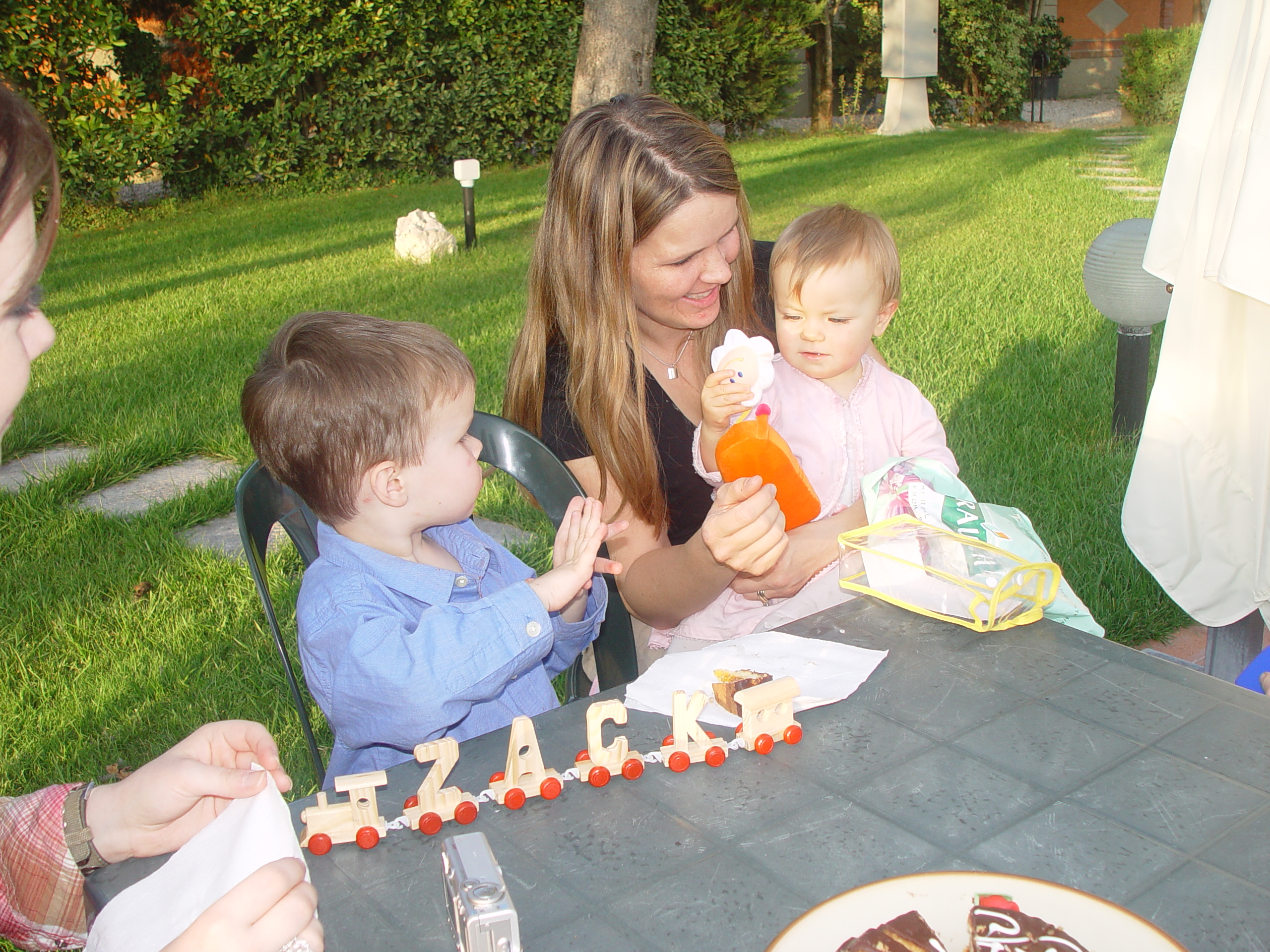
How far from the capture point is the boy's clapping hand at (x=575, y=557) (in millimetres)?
1667

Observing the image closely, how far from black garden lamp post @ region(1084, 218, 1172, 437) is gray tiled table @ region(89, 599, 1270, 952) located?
2.79m

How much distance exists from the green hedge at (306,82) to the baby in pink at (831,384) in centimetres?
1024

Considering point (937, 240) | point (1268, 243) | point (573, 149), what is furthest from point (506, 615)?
point (937, 240)

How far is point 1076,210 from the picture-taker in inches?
372

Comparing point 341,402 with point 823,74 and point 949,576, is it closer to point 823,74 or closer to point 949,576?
point 949,576

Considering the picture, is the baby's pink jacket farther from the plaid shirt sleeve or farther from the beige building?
the beige building

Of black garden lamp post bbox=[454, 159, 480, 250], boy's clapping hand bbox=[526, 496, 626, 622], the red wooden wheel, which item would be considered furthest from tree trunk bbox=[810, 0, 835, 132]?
the red wooden wheel

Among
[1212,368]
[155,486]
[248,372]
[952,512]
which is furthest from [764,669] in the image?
[248,372]

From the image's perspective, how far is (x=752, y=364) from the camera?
203cm

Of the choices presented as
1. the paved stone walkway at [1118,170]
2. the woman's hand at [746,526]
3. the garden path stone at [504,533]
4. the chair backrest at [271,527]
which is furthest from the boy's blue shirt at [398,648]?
the paved stone walkway at [1118,170]

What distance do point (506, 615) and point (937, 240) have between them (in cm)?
774

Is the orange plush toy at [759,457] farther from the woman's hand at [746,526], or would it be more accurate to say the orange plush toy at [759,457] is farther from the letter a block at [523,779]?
the letter a block at [523,779]

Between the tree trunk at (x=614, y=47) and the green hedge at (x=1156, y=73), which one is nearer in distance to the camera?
the tree trunk at (x=614, y=47)

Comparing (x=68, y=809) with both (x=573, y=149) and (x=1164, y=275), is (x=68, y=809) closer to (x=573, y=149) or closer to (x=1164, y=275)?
(x=573, y=149)
